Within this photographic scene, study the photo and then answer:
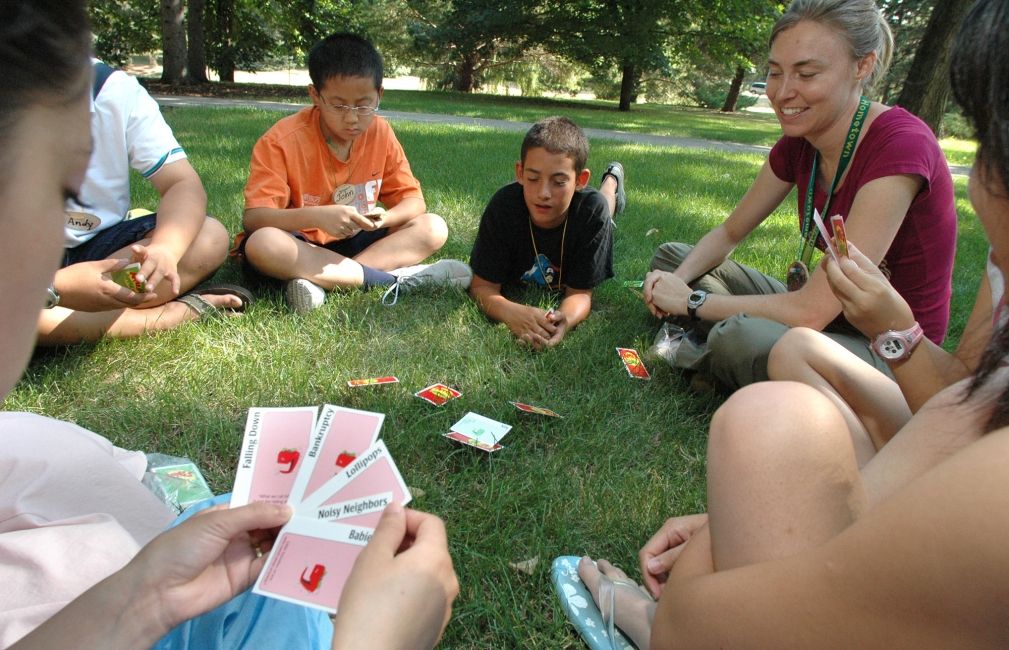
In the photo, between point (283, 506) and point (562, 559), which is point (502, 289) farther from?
point (283, 506)

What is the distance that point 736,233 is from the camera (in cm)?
321

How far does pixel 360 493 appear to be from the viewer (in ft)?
4.24

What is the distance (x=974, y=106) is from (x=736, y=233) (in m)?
2.16

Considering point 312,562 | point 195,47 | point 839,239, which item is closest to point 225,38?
point 195,47

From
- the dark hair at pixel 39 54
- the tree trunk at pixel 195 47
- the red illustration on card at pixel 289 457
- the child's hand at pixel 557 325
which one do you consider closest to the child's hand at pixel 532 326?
the child's hand at pixel 557 325

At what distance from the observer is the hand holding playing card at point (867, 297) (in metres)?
1.89

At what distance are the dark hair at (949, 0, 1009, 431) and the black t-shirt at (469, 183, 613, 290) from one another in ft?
7.67

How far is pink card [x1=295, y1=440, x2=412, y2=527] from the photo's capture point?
1.26 metres

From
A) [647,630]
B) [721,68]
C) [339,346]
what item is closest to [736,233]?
[339,346]

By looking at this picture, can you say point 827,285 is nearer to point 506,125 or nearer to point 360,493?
point 360,493

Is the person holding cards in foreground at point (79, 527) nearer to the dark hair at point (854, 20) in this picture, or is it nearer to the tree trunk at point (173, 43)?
the dark hair at point (854, 20)

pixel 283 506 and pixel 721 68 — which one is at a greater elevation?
pixel 721 68

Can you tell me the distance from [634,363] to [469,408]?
0.80 m

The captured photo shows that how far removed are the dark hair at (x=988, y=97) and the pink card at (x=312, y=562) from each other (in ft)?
3.33
